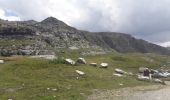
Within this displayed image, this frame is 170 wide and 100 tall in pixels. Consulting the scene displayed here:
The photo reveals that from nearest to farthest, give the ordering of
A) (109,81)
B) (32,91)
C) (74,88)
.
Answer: (32,91), (74,88), (109,81)

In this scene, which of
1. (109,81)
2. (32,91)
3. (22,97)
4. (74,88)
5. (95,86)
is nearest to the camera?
(22,97)

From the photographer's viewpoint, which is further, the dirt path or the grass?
the dirt path

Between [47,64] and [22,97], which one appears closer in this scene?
[22,97]

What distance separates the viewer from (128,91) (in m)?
66.5

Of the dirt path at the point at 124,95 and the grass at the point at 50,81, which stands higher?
the grass at the point at 50,81

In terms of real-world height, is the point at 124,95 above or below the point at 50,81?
below

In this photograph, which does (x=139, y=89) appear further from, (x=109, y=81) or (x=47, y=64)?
(x=47, y=64)

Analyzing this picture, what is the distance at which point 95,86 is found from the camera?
6912 centimetres

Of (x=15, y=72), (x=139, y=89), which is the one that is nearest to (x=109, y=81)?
(x=139, y=89)

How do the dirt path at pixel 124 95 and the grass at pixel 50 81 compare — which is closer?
the grass at pixel 50 81

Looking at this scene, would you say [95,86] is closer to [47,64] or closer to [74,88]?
[74,88]

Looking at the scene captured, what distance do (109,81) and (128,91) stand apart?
9.03 m

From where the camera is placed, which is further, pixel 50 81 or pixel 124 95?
pixel 50 81

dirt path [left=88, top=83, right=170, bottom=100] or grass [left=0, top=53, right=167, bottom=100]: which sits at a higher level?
grass [left=0, top=53, right=167, bottom=100]
